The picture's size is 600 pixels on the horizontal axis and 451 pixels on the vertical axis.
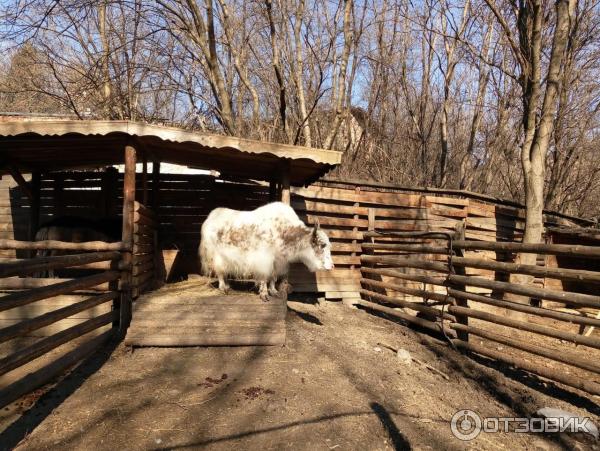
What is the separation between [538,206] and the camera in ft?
29.6

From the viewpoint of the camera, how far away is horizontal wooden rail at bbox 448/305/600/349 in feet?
15.9

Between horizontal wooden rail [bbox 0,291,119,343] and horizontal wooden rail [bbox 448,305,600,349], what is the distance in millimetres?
5116

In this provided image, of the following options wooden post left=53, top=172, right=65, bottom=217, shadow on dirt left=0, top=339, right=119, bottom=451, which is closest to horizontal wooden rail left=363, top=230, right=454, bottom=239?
shadow on dirt left=0, top=339, right=119, bottom=451

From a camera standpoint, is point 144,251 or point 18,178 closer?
point 144,251

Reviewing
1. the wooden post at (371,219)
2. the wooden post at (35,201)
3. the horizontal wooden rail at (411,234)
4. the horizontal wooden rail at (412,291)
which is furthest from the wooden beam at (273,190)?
the wooden post at (35,201)

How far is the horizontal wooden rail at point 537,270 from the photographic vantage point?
196 inches

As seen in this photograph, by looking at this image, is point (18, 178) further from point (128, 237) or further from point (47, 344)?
point (47, 344)

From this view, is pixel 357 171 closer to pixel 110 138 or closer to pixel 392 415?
pixel 110 138

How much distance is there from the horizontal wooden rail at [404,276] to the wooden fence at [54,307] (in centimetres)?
484

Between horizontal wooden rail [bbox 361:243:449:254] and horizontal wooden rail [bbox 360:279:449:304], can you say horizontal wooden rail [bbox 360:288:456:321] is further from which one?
horizontal wooden rail [bbox 361:243:449:254]

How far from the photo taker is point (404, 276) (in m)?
8.21

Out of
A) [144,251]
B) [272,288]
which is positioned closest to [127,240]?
[144,251]

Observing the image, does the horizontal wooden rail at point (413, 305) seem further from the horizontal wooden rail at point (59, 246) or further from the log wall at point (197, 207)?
Result: the horizontal wooden rail at point (59, 246)

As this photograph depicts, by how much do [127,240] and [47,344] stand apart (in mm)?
2019
